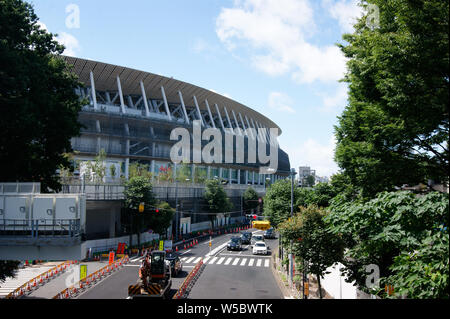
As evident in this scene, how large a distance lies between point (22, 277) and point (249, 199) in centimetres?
5622

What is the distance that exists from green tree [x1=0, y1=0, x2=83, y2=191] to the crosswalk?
1855 cm

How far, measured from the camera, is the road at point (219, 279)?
2284 centimetres

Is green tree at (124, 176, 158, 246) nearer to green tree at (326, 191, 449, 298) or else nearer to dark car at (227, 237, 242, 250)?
dark car at (227, 237, 242, 250)

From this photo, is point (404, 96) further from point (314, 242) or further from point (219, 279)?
point (219, 279)

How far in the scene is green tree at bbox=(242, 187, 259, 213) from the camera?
7975 centimetres

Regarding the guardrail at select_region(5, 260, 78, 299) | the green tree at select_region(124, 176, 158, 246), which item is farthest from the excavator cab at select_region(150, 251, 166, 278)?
the green tree at select_region(124, 176, 158, 246)

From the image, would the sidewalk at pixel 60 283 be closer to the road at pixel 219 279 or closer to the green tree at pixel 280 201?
the road at pixel 219 279

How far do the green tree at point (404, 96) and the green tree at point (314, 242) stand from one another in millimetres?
4038

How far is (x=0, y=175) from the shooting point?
17781mm

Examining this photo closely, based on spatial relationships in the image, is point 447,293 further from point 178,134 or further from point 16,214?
point 178,134

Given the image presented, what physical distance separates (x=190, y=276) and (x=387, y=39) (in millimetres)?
22525

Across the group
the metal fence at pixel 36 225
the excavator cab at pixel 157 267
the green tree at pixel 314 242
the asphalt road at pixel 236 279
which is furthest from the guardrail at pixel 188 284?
the metal fence at pixel 36 225

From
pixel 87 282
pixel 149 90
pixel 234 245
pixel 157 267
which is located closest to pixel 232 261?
pixel 234 245

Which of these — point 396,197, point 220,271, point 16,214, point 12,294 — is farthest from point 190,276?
point 396,197
